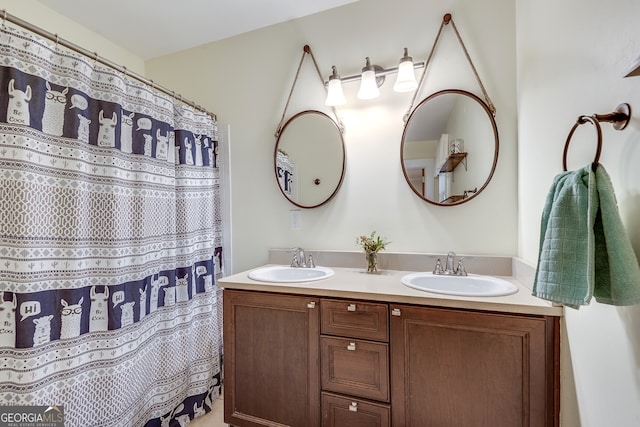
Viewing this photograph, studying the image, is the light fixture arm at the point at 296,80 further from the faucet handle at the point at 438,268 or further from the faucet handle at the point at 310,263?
the faucet handle at the point at 438,268

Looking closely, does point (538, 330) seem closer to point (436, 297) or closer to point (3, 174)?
point (436, 297)

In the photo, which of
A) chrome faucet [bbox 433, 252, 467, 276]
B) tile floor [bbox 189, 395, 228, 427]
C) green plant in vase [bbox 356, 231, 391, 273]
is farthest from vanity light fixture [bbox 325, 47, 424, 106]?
tile floor [bbox 189, 395, 228, 427]

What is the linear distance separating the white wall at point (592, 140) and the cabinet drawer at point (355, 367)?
2.16 ft

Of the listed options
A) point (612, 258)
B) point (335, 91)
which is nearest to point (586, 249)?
point (612, 258)

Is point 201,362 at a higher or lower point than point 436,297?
lower

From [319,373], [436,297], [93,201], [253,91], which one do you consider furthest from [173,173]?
[436,297]

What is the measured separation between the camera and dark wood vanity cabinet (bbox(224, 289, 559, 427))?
1085 mm

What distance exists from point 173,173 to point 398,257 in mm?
1492

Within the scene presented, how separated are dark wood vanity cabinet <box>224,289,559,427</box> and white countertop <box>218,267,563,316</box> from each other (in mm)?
32

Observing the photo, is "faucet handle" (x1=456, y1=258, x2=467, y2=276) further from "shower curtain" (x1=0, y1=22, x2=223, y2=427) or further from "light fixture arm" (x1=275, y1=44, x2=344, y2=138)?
"shower curtain" (x1=0, y1=22, x2=223, y2=427)

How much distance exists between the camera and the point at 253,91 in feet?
7.02

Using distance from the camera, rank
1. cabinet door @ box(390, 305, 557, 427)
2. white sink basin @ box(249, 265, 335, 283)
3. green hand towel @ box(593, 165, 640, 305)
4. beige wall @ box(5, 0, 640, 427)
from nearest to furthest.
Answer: green hand towel @ box(593, 165, 640, 305) < beige wall @ box(5, 0, 640, 427) < cabinet door @ box(390, 305, 557, 427) < white sink basin @ box(249, 265, 335, 283)

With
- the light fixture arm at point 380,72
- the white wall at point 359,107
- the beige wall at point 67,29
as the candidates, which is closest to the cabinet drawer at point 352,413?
the white wall at point 359,107

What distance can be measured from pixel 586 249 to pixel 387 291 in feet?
2.46
